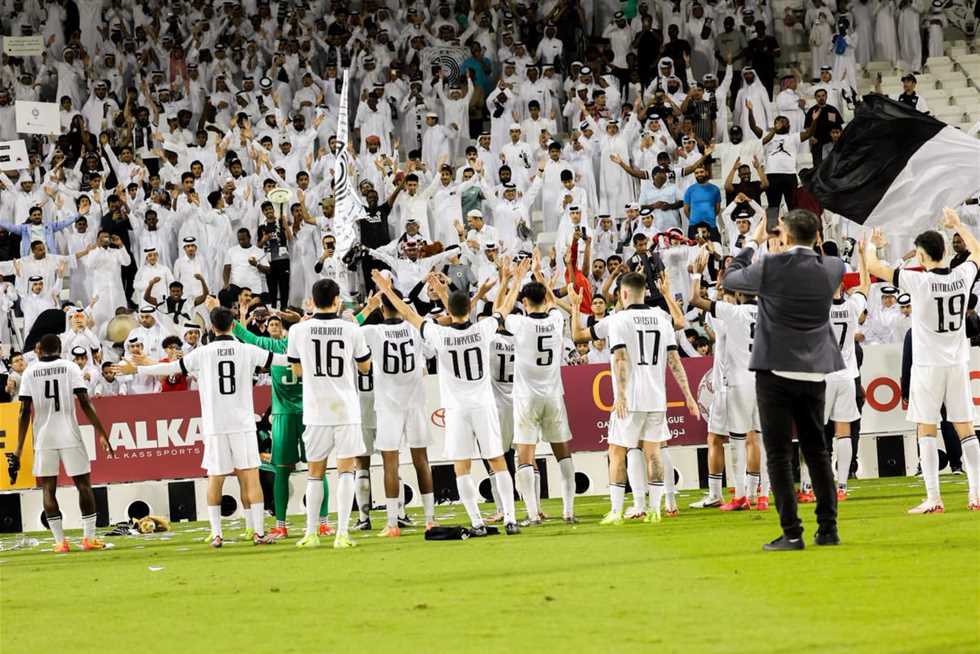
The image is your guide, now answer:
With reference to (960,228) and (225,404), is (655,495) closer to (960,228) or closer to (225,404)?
(960,228)

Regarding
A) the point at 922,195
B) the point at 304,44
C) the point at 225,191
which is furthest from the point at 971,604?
the point at 304,44

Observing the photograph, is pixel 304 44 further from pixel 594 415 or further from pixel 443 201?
pixel 594 415

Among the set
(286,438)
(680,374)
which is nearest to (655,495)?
(680,374)

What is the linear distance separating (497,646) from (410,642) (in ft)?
1.56

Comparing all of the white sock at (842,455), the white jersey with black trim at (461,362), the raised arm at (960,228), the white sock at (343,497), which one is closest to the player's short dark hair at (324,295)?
the white jersey with black trim at (461,362)

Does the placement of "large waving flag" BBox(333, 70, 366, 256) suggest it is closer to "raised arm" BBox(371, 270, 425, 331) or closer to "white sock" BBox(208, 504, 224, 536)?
"raised arm" BBox(371, 270, 425, 331)

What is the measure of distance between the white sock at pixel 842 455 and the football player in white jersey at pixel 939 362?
7.40 ft

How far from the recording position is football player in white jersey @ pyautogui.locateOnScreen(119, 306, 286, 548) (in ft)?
44.0

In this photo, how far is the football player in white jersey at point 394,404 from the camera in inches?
534

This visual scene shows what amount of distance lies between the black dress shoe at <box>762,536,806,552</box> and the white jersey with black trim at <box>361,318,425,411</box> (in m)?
4.78

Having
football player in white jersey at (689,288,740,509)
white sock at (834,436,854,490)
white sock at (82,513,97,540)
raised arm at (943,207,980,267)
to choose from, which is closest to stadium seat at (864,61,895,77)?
white sock at (834,436,854,490)

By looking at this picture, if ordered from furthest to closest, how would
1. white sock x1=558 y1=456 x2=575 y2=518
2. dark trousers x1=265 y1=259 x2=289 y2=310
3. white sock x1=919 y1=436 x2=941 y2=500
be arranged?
dark trousers x1=265 y1=259 x2=289 y2=310 < white sock x1=558 y1=456 x2=575 y2=518 < white sock x1=919 y1=436 x2=941 y2=500

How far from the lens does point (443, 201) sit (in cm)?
2509

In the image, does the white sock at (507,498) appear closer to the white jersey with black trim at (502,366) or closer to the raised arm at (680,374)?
the white jersey with black trim at (502,366)
